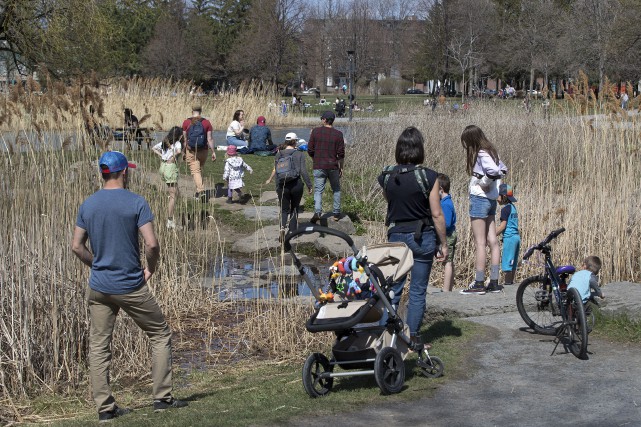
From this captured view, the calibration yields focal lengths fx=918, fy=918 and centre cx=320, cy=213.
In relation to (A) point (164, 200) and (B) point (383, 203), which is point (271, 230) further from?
(A) point (164, 200)

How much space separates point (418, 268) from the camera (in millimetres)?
7012

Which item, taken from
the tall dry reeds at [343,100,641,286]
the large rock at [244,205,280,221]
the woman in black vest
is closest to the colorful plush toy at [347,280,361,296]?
the woman in black vest

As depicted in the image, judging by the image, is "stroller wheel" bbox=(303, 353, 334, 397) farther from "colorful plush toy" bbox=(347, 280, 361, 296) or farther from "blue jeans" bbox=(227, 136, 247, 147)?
"blue jeans" bbox=(227, 136, 247, 147)

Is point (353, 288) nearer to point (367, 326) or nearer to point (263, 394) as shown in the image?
point (367, 326)

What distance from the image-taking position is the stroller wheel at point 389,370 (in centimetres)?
617

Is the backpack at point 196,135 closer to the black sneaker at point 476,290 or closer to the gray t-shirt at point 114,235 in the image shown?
the black sneaker at point 476,290

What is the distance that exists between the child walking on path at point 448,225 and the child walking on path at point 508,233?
569 millimetres

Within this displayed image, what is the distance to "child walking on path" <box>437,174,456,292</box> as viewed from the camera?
9789 millimetres

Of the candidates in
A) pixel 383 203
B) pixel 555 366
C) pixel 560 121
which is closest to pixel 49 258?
pixel 555 366

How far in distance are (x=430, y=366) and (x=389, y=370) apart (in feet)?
1.97

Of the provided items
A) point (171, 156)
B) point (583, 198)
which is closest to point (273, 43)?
point (171, 156)

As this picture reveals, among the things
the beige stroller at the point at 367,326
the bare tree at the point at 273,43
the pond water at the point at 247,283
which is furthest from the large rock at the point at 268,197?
the bare tree at the point at 273,43

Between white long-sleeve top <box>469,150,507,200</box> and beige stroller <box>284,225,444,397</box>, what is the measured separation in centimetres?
299

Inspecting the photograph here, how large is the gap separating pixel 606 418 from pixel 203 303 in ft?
16.4
